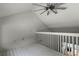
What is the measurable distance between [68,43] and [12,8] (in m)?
0.88

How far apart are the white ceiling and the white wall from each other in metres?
0.07

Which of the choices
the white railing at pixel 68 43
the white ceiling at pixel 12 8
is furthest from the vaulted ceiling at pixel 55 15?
the white railing at pixel 68 43

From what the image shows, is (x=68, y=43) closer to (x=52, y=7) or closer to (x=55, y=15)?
(x=55, y=15)

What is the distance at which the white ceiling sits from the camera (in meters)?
1.43

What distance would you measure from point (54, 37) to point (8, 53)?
0.66 m

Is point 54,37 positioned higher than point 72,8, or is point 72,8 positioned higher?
point 72,8

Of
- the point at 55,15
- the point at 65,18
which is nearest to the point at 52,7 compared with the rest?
the point at 55,15

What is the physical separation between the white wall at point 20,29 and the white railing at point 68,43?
21 centimetres

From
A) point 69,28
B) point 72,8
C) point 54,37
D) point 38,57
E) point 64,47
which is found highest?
point 72,8

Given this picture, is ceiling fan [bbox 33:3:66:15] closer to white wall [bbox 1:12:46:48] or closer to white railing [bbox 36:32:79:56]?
white wall [bbox 1:12:46:48]

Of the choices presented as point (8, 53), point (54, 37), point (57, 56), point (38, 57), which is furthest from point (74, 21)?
point (8, 53)

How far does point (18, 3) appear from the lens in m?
1.44

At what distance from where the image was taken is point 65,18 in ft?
4.75

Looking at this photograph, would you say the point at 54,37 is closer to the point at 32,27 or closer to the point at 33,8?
the point at 32,27
